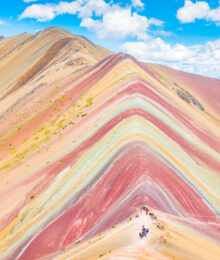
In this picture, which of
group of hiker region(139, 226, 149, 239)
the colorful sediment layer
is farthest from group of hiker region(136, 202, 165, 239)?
the colorful sediment layer

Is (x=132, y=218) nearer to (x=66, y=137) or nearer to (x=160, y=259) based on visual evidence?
(x=160, y=259)

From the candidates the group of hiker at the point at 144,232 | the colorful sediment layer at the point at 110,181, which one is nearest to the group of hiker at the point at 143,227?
the group of hiker at the point at 144,232

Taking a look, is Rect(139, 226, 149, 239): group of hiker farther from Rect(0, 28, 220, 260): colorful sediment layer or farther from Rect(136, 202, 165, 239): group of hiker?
Rect(0, 28, 220, 260): colorful sediment layer

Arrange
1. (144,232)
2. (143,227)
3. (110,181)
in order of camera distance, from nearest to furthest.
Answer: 1. (144,232)
2. (143,227)
3. (110,181)

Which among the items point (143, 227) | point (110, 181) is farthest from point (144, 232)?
point (110, 181)

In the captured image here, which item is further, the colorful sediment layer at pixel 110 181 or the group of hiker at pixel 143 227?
the colorful sediment layer at pixel 110 181

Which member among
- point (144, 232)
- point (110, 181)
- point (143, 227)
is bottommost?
point (144, 232)

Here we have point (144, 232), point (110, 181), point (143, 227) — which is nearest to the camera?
point (144, 232)

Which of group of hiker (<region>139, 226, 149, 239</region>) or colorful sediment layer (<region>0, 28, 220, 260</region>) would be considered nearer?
group of hiker (<region>139, 226, 149, 239</region>)

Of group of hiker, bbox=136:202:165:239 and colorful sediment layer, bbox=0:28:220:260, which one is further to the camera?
colorful sediment layer, bbox=0:28:220:260

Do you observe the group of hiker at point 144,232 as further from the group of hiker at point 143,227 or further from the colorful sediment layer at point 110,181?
the colorful sediment layer at point 110,181

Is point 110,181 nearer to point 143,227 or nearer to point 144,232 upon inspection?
point 143,227

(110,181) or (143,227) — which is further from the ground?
(110,181)
